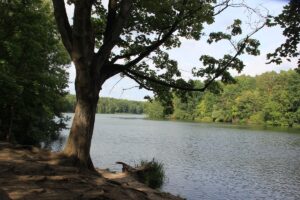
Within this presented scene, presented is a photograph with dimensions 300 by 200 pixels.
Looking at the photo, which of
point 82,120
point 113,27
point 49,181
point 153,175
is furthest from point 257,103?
point 49,181

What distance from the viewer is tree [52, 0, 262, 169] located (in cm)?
1284

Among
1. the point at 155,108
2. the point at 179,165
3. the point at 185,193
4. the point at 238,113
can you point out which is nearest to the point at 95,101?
the point at 185,193

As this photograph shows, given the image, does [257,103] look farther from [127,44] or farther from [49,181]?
[49,181]

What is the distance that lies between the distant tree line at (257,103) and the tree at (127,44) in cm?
8819

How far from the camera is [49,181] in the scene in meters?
10.3

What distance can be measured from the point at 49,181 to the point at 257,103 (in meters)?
129

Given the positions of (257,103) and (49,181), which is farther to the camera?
(257,103)

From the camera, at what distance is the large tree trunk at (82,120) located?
12844mm

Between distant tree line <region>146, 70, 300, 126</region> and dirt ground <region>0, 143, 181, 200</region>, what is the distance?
93.4m

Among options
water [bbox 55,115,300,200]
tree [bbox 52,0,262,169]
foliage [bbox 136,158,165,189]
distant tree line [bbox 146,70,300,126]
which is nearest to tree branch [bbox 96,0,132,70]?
tree [bbox 52,0,262,169]

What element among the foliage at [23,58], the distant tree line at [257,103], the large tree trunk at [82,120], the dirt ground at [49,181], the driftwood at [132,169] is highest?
the distant tree line at [257,103]

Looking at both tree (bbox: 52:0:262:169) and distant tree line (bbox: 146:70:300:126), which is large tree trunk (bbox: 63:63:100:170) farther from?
distant tree line (bbox: 146:70:300:126)

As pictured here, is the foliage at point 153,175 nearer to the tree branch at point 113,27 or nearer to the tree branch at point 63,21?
the tree branch at point 113,27

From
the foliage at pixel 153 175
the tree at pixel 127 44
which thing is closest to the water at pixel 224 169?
the foliage at pixel 153 175
